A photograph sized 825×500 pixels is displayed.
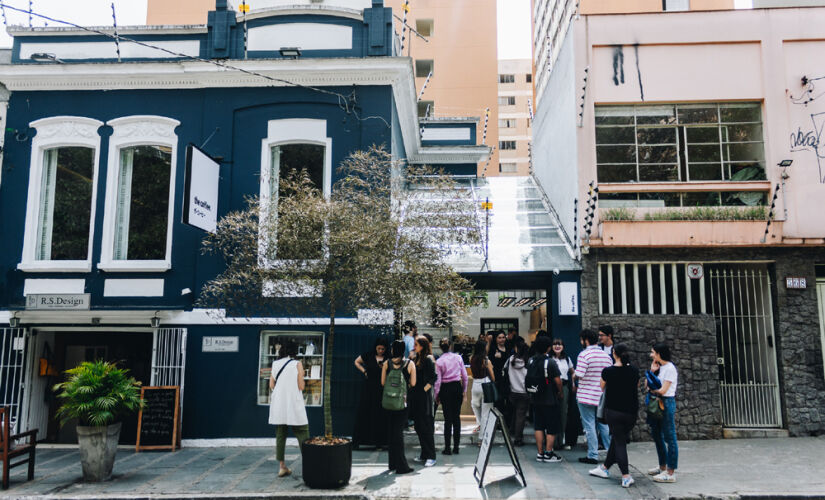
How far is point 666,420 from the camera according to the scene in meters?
7.90

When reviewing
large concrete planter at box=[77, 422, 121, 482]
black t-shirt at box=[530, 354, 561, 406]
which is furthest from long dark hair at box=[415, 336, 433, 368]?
large concrete planter at box=[77, 422, 121, 482]

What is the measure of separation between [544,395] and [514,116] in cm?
5038

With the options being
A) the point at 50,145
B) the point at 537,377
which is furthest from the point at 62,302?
the point at 537,377

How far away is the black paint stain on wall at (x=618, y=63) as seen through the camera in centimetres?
1228

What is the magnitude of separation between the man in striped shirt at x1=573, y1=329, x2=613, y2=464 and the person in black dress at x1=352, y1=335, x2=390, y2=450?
3187 millimetres

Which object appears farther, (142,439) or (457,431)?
(142,439)

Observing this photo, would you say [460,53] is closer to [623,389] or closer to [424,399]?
[424,399]

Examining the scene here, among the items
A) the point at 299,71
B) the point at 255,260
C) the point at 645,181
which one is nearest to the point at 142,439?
the point at 255,260

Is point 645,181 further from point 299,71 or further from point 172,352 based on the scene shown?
point 172,352

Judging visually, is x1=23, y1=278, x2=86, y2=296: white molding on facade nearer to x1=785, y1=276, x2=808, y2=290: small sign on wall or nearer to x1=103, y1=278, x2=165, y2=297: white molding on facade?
x1=103, y1=278, x2=165, y2=297: white molding on facade

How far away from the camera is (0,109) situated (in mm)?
12219

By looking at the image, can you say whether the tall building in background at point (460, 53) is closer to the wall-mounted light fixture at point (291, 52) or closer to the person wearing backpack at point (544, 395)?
the wall-mounted light fixture at point (291, 52)

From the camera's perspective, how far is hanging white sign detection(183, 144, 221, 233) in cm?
1001

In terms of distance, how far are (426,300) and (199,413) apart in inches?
203
